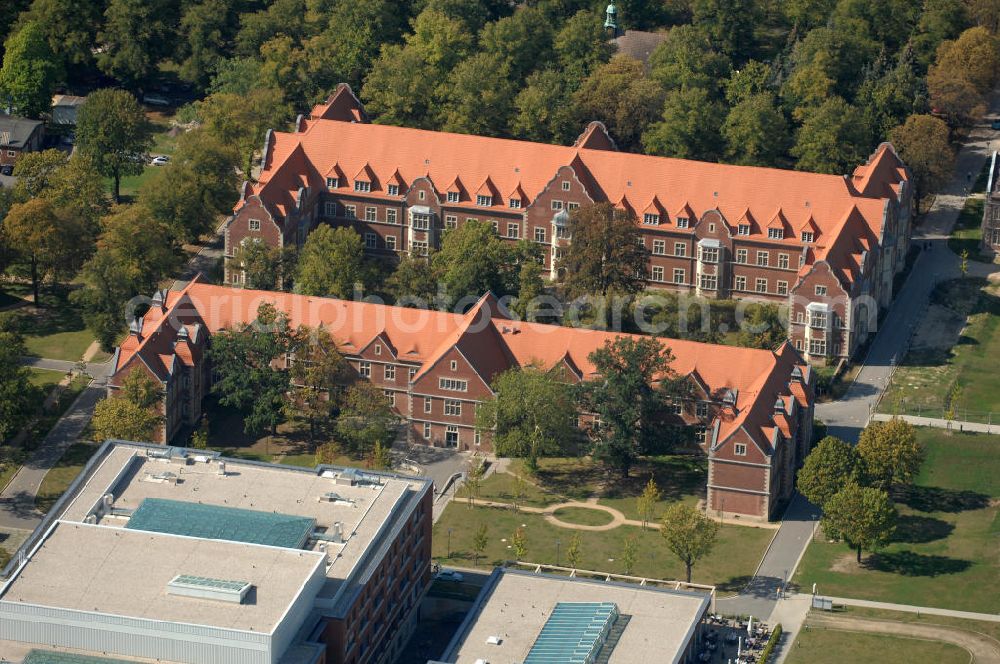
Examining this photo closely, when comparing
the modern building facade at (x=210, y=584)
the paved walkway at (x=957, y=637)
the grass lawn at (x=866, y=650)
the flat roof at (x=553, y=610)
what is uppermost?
the modern building facade at (x=210, y=584)

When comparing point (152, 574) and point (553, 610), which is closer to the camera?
point (152, 574)

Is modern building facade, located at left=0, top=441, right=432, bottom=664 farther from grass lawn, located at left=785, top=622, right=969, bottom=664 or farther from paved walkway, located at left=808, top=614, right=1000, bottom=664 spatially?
paved walkway, located at left=808, top=614, right=1000, bottom=664

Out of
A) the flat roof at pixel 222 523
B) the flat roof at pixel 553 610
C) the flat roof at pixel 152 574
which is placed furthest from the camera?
the flat roof at pixel 222 523

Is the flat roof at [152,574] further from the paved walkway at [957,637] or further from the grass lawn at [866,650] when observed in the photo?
the paved walkway at [957,637]

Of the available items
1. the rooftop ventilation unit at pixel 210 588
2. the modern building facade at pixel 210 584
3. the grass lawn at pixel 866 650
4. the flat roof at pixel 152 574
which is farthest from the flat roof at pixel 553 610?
the rooftop ventilation unit at pixel 210 588

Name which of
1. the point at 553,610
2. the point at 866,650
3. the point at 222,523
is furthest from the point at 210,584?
the point at 866,650

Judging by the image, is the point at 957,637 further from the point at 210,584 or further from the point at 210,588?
the point at 210,588

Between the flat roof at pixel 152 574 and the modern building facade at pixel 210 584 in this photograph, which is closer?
the modern building facade at pixel 210 584
